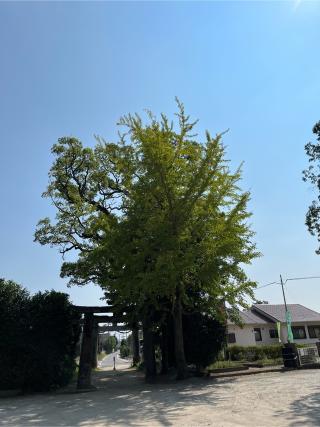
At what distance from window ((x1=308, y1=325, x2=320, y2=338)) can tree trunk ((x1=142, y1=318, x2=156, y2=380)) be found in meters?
28.5

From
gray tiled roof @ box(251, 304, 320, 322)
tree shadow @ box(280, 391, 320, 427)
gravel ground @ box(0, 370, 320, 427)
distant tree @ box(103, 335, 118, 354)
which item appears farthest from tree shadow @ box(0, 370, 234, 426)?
distant tree @ box(103, 335, 118, 354)

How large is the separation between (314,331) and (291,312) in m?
3.04

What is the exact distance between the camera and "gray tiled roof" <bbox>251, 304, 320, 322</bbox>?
4166cm

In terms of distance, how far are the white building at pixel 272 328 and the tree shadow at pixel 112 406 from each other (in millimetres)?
26140

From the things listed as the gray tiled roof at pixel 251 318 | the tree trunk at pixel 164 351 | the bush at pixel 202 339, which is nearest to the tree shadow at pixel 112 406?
Answer: the bush at pixel 202 339

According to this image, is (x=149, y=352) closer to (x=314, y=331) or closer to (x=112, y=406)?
(x=112, y=406)

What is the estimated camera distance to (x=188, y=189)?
15.8 metres

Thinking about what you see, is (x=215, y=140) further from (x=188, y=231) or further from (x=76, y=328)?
(x=76, y=328)

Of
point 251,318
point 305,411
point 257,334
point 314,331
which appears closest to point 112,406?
point 305,411

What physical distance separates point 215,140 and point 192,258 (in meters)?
5.38

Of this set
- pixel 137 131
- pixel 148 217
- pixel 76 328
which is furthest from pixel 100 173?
pixel 76 328

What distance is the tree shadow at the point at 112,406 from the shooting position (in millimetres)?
9383

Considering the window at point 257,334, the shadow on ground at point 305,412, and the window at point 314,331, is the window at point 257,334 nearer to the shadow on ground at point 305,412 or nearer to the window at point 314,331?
the window at point 314,331

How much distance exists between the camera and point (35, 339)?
1656cm
